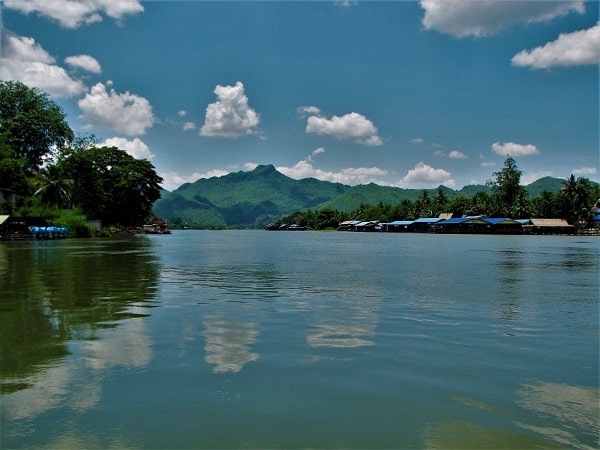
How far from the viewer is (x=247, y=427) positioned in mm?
5320

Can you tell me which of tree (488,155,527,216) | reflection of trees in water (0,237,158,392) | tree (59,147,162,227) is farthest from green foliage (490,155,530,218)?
reflection of trees in water (0,237,158,392)

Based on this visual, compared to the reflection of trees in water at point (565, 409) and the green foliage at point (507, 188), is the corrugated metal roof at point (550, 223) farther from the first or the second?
the reflection of trees in water at point (565, 409)

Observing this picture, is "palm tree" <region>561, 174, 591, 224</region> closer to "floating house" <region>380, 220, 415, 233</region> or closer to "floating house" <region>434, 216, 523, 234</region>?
"floating house" <region>434, 216, 523, 234</region>

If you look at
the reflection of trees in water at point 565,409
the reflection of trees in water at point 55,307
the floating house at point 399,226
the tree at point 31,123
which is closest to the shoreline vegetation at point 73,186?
the tree at point 31,123

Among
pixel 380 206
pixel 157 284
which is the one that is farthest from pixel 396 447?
pixel 380 206

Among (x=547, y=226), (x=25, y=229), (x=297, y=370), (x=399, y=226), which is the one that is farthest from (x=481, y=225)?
(x=297, y=370)

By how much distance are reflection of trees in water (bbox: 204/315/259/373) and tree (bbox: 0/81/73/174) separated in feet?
266

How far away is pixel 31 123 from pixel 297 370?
8671 cm

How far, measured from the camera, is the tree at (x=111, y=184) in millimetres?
75688

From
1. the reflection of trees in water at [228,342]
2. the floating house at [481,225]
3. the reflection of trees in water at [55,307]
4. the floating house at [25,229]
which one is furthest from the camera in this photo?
the floating house at [481,225]

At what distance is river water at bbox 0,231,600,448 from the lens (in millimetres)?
5246

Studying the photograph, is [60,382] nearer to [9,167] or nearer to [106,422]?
[106,422]

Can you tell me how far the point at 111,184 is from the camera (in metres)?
84.9

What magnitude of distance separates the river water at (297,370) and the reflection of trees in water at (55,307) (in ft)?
0.21
